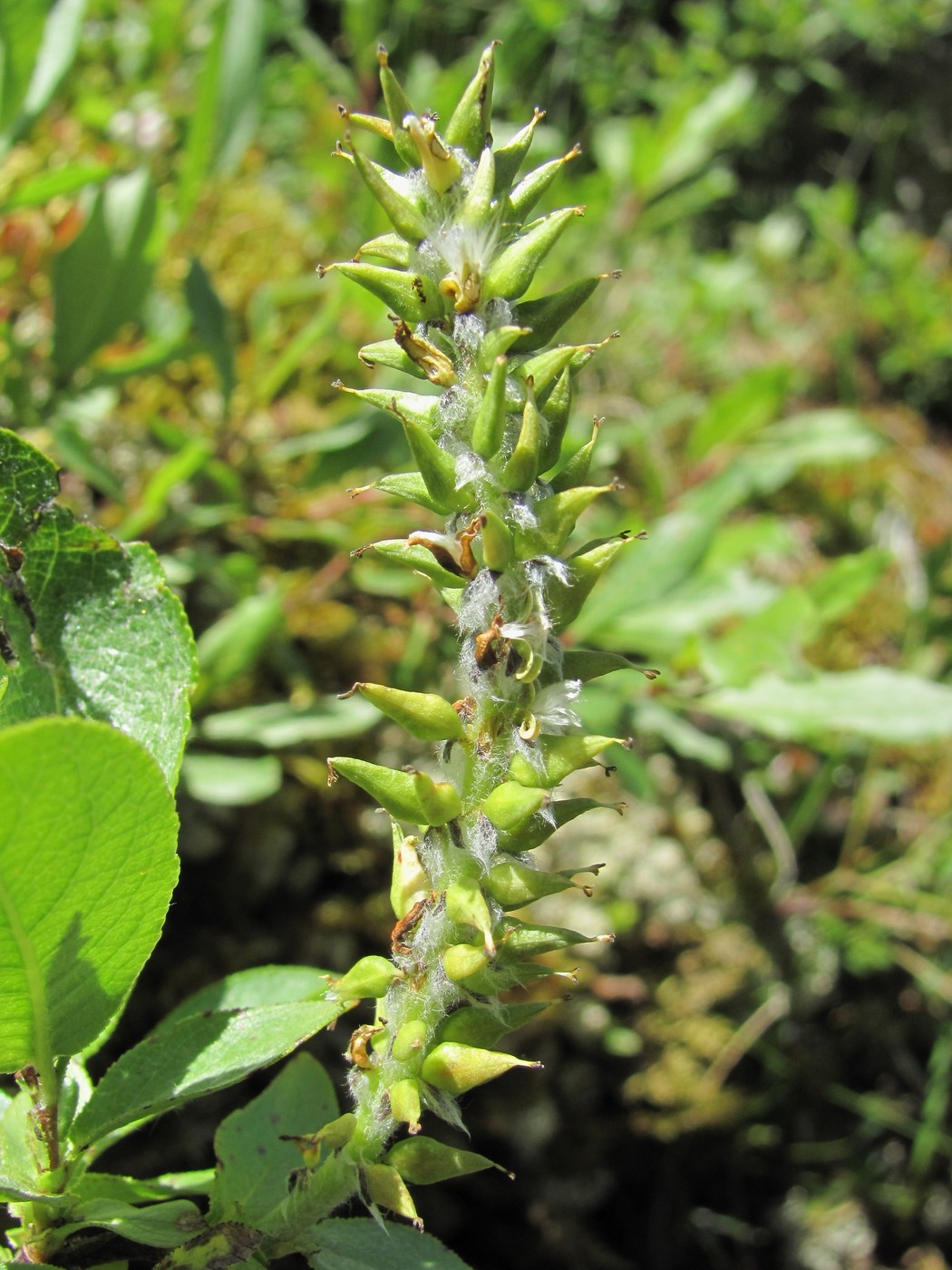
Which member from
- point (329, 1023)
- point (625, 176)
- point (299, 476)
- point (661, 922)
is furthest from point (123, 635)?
point (625, 176)

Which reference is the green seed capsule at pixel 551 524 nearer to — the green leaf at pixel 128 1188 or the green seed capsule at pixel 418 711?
the green seed capsule at pixel 418 711

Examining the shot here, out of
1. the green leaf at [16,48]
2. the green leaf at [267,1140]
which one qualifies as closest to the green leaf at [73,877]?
the green leaf at [267,1140]

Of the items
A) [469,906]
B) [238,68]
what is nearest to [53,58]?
[238,68]

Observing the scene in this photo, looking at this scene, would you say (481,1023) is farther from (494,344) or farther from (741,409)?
(741,409)

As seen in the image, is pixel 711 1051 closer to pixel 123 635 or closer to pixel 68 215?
pixel 123 635

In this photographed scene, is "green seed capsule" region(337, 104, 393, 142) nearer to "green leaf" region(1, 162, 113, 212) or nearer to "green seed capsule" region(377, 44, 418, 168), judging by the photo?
"green seed capsule" region(377, 44, 418, 168)

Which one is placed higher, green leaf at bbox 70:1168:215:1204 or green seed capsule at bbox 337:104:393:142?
green seed capsule at bbox 337:104:393:142

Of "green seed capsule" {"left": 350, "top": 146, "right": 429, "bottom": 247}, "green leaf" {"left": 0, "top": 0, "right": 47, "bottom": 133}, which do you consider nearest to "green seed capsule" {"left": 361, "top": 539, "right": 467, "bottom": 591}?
"green seed capsule" {"left": 350, "top": 146, "right": 429, "bottom": 247}
